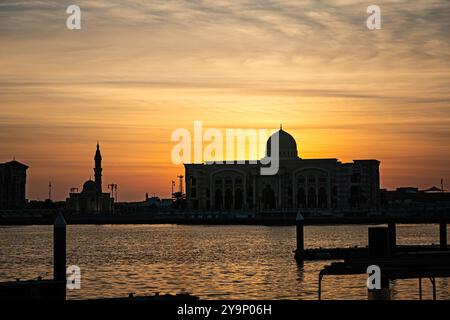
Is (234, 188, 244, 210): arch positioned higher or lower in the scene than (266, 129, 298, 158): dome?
lower

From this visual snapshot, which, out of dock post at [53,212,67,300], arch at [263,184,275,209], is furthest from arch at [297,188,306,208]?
dock post at [53,212,67,300]

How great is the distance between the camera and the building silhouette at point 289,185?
595ft

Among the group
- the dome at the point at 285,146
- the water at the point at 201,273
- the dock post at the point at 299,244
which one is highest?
the dome at the point at 285,146

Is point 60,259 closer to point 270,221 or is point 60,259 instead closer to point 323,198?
point 270,221

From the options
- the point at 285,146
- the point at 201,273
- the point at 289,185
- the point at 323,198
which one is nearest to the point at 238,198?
the point at 289,185

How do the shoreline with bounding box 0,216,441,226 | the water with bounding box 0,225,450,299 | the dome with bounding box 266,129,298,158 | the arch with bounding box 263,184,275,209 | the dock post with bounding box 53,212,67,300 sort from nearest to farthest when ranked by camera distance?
the dock post with bounding box 53,212,67,300 → the water with bounding box 0,225,450,299 → the shoreline with bounding box 0,216,441,226 → the dome with bounding box 266,129,298,158 → the arch with bounding box 263,184,275,209

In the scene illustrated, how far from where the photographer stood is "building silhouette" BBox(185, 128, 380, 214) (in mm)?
181375

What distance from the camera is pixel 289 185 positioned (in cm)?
18438

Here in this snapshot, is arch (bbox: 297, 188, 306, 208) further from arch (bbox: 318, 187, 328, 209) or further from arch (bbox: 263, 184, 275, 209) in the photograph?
arch (bbox: 263, 184, 275, 209)

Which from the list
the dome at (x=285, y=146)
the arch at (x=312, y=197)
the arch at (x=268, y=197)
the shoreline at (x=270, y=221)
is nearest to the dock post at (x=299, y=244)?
the shoreline at (x=270, y=221)

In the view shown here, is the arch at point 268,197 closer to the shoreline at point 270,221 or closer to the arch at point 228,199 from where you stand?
the arch at point 228,199

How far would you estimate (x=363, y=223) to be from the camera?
177 meters
